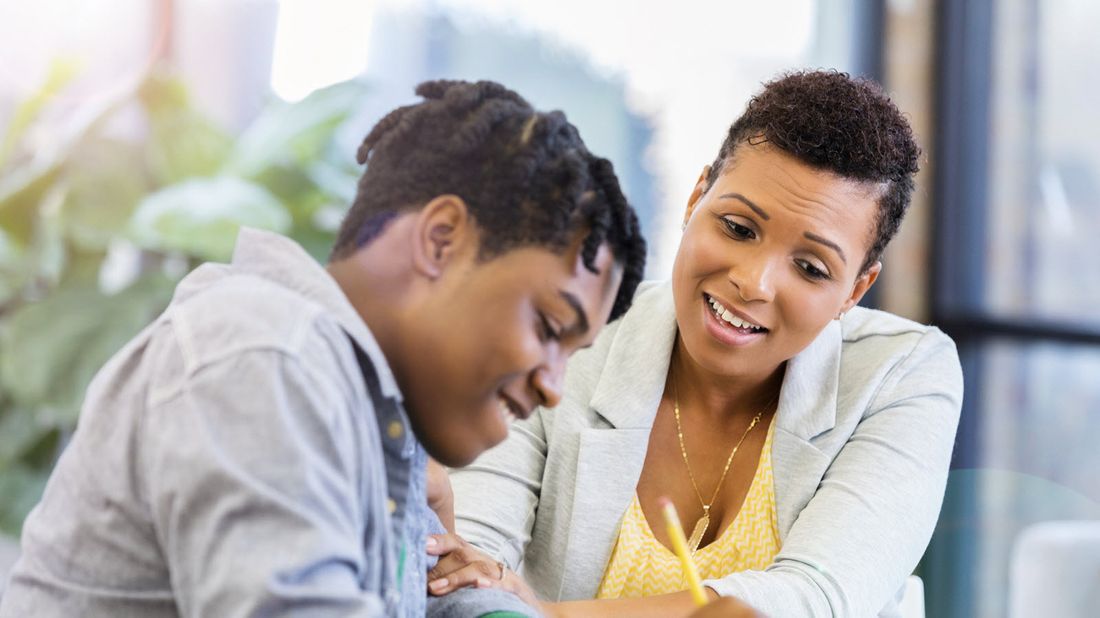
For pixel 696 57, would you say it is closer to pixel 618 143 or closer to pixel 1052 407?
pixel 618 143

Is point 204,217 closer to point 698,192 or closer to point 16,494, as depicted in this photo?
point 16,494

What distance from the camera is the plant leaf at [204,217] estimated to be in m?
2.36

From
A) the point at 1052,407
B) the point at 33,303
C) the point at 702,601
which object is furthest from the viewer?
the point at 1052,407

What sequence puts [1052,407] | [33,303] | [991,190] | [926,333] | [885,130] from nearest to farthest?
1. [885,130]
2. [926,333]
3. [33,303]
4. [1052,407]
5. [991,190]

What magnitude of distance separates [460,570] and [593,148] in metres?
2.15

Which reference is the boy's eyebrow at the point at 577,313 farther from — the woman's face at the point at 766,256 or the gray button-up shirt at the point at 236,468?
the woman's face at the point at 766,256

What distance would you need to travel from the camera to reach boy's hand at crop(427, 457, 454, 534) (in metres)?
1.08

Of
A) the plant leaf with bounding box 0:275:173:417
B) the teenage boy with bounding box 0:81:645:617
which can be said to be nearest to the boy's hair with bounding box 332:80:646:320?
the teenage boy with bounding box 0:81:645:617

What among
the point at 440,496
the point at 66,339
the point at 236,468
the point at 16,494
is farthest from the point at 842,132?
the point at 16,494

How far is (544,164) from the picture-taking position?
2.43 feet

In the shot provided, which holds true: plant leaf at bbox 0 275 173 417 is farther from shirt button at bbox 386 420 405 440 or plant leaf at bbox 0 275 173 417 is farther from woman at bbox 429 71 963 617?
shirt button at bbox 386 420 405 440

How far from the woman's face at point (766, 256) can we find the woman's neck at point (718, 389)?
0.12 meters

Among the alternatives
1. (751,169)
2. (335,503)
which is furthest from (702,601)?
(751,169)

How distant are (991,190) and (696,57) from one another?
0.91 metres
